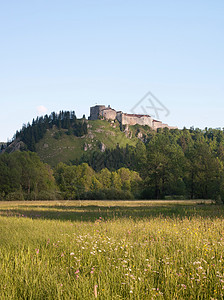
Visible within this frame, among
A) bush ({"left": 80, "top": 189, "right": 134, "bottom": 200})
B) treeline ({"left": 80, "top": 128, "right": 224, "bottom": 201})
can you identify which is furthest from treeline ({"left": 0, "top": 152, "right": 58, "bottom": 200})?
treeline ({"left": 80, "top": 128, "right": 224, "bottom": 201})

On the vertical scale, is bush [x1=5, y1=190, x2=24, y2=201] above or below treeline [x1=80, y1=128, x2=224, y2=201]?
below

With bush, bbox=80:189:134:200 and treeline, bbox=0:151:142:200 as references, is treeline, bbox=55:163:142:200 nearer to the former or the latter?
treeline, bbox=0:151:142:200

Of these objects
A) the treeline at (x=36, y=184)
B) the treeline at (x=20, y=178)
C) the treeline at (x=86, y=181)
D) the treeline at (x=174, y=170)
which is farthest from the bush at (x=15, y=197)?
the treeline at (x=174, y=170)

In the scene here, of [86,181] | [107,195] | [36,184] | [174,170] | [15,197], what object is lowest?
[107,195]

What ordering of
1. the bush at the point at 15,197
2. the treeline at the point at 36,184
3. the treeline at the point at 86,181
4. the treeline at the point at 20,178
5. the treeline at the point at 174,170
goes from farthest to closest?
the treeline at the point at 86,181
the treeline at the point at 174,170
the treeline at the point at 20,178
the treeline at the point at 36,184
the bush at the point at 15,197

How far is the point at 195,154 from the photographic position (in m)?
75.9

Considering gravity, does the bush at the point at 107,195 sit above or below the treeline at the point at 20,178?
below

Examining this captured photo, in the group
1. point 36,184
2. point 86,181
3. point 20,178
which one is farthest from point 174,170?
point 86,181

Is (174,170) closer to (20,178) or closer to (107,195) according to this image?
(107,195)

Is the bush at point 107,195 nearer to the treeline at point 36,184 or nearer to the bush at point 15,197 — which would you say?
the treeline at point 36,184

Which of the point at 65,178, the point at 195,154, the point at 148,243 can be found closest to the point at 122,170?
the point at 65,178

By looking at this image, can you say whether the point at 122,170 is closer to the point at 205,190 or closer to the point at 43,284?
the point at 205,190

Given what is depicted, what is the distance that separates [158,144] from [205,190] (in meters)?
14.6

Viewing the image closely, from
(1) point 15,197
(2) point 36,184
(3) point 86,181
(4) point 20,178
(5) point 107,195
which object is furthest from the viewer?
(3) point 86,181
